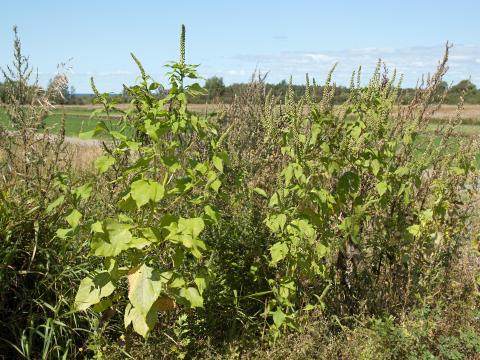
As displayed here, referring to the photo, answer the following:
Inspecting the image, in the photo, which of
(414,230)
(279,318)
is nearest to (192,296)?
(279,318)

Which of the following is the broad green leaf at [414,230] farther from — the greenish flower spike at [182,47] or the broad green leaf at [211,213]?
the greenish flower spike at [182,47]

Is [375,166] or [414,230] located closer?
[375,166]

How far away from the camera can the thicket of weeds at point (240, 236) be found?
9.69 feet

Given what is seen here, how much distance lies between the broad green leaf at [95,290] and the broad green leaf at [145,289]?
25 cm

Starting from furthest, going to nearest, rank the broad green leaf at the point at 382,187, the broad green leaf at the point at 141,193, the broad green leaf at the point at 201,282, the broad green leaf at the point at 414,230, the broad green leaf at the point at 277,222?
the broad green leaf at the point at 414,230, the broad green leaf at the point at 382,187, the broad green leaf at the point at 277,222, the broad green leaf at the point at 201,282, the broad green leaf at the point at 141,193

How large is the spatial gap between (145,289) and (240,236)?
1.16 meters

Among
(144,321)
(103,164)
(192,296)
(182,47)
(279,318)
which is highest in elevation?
(182,47)

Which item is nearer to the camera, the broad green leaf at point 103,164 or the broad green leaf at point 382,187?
the broad green leaf at point 103,164

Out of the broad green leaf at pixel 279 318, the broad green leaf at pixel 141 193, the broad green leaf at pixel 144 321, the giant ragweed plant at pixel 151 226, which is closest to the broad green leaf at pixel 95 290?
the giant ragweed plant at pixel 151 226

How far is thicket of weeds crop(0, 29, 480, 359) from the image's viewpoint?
9.69 feet

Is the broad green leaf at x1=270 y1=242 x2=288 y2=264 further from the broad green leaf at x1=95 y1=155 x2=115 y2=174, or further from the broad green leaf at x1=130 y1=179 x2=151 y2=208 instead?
the broad green leaf at x1=95 y1=155 x2=115 y2=174

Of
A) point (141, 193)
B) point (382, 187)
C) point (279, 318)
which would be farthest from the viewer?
point (382, 187)

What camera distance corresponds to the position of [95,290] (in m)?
3.00

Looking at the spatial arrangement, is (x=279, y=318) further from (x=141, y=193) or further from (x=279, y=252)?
(x=141, y=193)
